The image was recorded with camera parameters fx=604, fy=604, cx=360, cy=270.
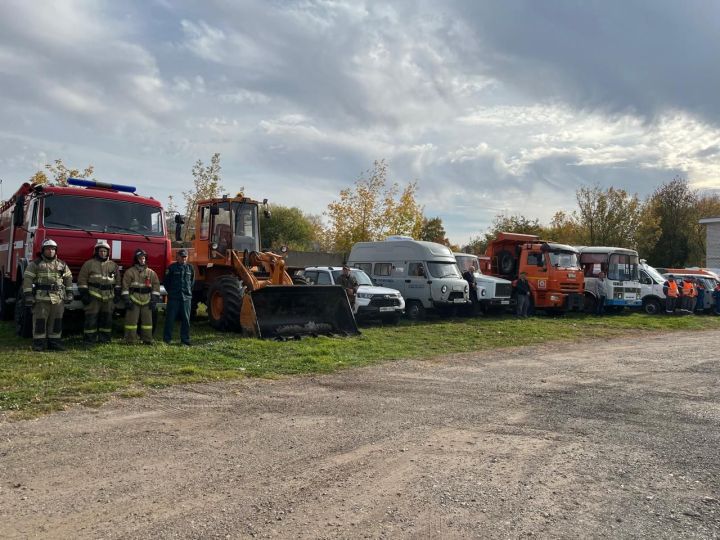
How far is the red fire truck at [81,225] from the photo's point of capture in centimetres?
1055

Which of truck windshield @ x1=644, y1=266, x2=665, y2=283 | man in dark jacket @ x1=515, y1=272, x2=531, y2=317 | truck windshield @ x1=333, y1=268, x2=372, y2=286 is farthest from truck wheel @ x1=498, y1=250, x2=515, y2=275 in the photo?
truck windshield @ x1=333, y1=268, x2=372, y2=286

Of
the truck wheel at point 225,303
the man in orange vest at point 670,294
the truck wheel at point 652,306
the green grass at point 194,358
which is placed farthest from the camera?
the truck wheel at point 652,306

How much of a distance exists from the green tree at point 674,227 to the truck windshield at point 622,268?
23.7 metres

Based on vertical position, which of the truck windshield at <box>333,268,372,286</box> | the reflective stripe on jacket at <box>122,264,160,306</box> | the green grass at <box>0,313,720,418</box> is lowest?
the green grass at <box>0,313,720,418</box>

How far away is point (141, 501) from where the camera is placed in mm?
4062

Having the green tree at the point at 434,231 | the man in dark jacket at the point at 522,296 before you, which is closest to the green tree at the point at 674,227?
the green tree at the point at 434,231

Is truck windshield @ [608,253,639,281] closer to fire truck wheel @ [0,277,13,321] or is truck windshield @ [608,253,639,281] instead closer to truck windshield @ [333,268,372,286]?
truck windshield @ [333,268,372,286]

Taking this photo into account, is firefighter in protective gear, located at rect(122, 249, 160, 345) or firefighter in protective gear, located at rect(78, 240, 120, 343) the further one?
firefighter in protective gear, located at rect(122, 249, 160, 345)

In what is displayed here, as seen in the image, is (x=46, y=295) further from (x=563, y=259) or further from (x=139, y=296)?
(x=563, y=259)

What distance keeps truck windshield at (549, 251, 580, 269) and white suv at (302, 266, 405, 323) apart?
715cm

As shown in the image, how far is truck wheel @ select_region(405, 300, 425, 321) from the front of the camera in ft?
59.3

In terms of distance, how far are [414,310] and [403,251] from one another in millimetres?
1881

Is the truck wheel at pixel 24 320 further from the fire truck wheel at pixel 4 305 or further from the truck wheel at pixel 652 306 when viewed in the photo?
the truck wheel at pixel 652 306

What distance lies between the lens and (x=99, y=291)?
10.2 metres
